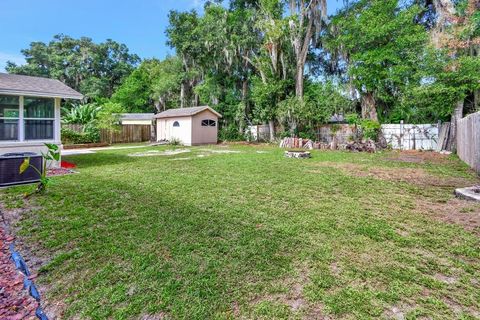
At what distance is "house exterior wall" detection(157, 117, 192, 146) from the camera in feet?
59.2

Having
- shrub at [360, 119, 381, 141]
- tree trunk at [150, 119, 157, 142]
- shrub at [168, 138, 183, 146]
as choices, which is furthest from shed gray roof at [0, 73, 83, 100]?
shrub at [360, 119, 381, 141]

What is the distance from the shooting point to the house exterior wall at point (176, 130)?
18031 millimetres

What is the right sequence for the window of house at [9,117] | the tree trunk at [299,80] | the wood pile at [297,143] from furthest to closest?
the tree trunk at [299,80]
the wood pile at [297,143]
the window of house at [9,117]

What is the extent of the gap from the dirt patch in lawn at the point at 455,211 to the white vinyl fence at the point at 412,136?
34.7 feet

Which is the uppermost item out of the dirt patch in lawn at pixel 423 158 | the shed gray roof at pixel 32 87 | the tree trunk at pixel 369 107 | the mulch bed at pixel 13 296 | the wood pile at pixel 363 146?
the tree trunk at pixel 369 107

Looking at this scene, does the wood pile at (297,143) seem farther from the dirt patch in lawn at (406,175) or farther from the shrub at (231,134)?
the dirt patch in lawn at (406,175)

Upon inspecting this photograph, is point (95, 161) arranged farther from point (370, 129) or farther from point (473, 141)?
point (370, 129)

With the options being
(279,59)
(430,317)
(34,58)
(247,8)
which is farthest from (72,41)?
(430,317)

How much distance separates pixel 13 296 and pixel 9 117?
7.72m

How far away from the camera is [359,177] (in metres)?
6.73

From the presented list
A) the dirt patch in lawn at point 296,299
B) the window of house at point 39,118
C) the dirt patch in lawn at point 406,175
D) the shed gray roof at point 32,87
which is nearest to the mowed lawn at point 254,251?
the dirt patch in lawn at point 296,299

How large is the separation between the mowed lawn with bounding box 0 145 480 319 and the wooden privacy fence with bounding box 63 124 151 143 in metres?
14.4

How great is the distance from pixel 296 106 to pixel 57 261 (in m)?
15.4

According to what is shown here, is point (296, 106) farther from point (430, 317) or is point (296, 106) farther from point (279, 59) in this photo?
point (430, 317)
